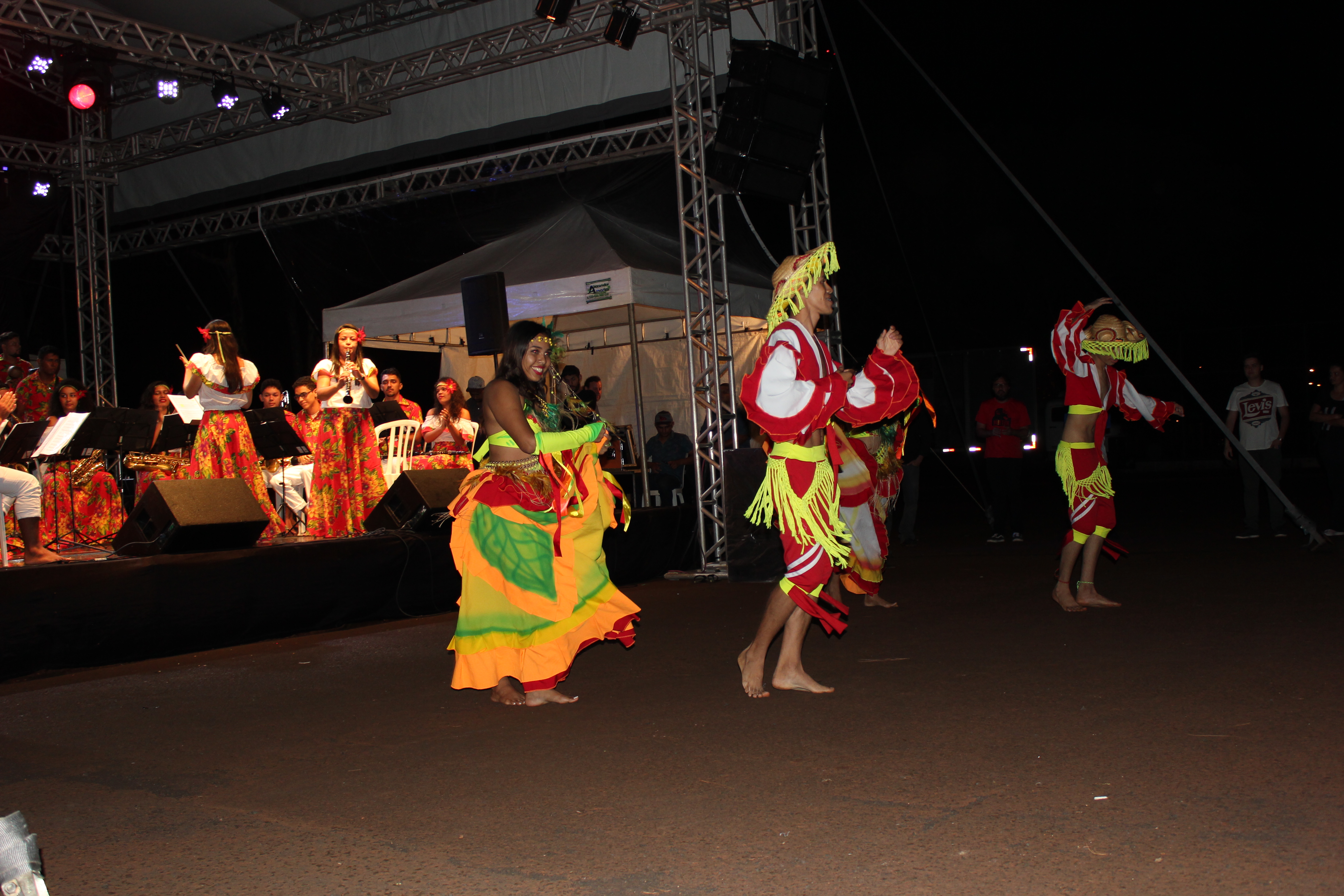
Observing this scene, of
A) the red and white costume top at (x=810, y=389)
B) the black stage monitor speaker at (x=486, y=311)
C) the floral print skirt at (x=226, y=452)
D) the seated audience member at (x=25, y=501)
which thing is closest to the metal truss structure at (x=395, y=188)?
the black stage monitor speaker at (x=486, y=311)

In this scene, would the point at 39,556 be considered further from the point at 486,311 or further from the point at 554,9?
the point at 554,9

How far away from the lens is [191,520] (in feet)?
21.2

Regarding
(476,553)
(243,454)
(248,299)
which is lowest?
(476,553)

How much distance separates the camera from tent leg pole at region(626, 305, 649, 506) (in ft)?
35.2

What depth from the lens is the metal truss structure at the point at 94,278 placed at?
1277cm

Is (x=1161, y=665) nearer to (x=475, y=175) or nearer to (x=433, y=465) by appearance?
(x=433, y=465)

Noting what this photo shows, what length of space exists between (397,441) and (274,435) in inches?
93.8

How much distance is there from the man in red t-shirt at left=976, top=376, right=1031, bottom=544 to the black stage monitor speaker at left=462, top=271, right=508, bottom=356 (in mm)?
4792

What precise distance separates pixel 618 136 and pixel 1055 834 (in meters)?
9.96

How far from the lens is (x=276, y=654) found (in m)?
6.15

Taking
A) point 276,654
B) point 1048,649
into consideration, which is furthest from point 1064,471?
point 276,654

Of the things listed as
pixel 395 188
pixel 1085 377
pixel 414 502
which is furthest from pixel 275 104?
pixel 1085 377

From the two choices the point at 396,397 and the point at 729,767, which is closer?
the point at 729,767

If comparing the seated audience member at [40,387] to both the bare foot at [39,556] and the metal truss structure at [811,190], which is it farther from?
the metal truss structure at [811,190]
